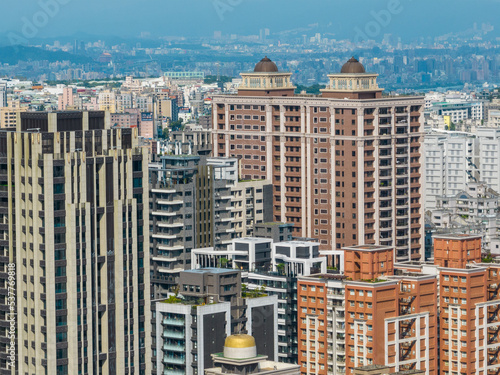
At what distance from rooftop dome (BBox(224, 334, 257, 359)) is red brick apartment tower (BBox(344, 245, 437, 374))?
15.0m

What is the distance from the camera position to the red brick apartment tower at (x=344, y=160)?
11506 cm

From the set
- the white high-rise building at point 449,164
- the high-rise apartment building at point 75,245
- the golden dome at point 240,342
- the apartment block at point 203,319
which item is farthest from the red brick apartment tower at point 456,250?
the white high-rise building at point 449,164

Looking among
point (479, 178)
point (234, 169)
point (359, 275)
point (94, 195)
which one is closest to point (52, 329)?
point (94, 195)

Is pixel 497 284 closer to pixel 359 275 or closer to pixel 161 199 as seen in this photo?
pixel 359 275

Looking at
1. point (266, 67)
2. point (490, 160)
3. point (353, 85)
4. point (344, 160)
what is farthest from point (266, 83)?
point (490, 160)

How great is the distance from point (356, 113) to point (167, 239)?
22.3 metres

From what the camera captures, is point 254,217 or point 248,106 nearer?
point 254,217

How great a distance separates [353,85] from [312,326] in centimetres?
3332

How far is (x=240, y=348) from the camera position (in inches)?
2785

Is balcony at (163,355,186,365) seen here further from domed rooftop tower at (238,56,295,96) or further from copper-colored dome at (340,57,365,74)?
domed rooftop tower at (238,56,295,96)

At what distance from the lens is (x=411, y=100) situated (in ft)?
385

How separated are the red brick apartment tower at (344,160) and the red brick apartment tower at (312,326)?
2676 cm

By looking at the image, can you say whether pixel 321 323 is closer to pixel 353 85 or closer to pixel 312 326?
pixel 312 326

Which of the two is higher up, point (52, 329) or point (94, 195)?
point (94, 195)
